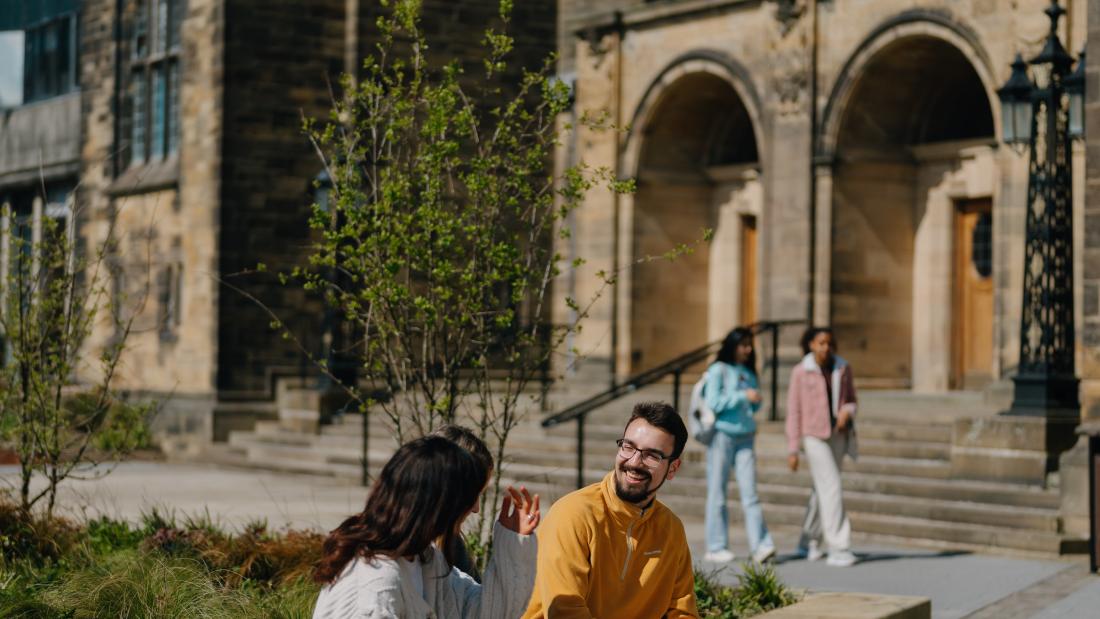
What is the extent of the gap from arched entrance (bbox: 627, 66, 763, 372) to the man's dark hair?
16048 mm

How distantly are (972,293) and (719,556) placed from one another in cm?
842

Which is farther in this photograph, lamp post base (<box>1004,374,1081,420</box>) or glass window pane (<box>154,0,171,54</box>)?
glass window pane (<box>154,0,171,54</box>)

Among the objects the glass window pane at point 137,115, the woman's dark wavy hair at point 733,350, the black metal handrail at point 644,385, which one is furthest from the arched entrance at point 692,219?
the glass window pane at point 137,115

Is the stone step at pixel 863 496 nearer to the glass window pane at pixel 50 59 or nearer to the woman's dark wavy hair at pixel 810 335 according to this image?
the woman's dark wavy hair at pixel 810 335

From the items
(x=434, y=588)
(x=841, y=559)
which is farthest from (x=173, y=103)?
(x=434, y=588)

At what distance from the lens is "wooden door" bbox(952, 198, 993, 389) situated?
750 inches

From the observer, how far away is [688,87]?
21359 millimetres

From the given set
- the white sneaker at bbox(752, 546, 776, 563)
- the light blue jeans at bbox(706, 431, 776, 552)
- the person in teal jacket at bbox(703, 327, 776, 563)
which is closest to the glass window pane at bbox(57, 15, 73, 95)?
the person in teal jacket at bbox(703, 327, 776, 563)

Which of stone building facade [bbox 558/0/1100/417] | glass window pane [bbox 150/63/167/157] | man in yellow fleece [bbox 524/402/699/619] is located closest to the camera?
man in yellow fleece [bbox 524/402/699/619]

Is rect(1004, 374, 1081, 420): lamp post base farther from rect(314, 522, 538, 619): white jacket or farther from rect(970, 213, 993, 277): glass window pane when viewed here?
rect(314, 522, 538, 619): white jacket

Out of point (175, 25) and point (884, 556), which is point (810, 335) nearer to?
point (884, 556)

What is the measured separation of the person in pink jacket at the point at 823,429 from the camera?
468 inches

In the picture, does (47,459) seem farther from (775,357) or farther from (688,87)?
(688,87)

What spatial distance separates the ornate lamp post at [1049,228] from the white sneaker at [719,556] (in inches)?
129
